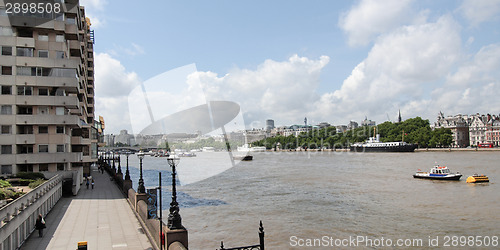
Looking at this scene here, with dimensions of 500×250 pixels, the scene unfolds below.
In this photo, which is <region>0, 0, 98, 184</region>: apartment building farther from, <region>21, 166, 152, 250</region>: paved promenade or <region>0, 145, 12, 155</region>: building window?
<region>21, 166, 152, 250</region>: paved promenade

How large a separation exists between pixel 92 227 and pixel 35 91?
85.3ft

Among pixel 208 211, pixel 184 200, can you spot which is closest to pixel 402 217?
pixel 208 211

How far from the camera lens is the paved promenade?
21.0 metres

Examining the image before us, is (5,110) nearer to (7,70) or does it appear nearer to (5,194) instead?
(7,70)

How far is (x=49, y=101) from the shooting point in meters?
43.9

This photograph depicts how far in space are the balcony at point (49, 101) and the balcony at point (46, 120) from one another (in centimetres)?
136

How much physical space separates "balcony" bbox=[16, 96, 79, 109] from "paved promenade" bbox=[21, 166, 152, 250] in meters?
12.0

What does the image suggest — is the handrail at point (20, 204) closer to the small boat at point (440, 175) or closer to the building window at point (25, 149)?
the building window at point (25, 149)

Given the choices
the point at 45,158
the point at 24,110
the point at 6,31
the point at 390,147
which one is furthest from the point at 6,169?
the point at 390,147

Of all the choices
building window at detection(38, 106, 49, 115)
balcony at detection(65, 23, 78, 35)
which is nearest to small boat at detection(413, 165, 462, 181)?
building window at detection(38, 106, 49, 115)

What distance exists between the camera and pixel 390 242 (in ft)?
85.5

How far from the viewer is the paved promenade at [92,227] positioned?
2103 cm

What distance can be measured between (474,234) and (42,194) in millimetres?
30870

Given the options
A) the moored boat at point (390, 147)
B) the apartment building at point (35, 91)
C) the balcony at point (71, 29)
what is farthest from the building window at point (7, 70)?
the moored boat at point (390, 147)
